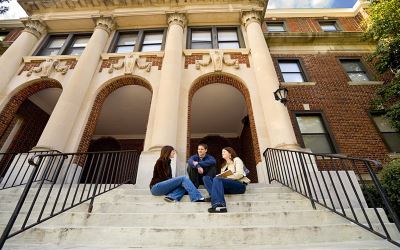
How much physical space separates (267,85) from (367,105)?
17.0ft

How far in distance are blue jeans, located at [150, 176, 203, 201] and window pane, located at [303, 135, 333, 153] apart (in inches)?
255

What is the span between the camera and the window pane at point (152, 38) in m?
11.3

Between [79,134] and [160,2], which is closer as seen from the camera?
[79,134]

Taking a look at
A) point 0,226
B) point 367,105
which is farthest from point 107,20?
point 367,105

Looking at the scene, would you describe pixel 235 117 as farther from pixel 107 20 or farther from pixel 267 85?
pixel 107 20

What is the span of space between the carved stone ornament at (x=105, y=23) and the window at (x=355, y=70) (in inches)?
493

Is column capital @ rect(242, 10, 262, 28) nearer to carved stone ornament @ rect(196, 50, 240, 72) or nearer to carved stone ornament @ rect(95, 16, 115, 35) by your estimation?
carved stone ornament @ rect(196, 50, 240, 72)

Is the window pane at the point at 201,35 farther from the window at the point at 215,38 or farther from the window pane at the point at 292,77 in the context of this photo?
the window pane at the point at 292,77

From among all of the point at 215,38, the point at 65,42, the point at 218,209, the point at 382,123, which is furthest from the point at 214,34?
the point at 218,209

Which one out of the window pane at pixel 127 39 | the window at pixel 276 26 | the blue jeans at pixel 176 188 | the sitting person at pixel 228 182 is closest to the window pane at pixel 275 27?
the window at pixel 276 26

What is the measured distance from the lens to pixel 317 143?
8992 mm

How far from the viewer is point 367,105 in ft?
32.3

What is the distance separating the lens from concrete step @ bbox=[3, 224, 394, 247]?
119 inches

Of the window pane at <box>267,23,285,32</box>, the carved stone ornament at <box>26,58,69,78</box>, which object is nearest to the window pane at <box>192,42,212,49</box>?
the window pane at <box>267,23,285,32</box>
